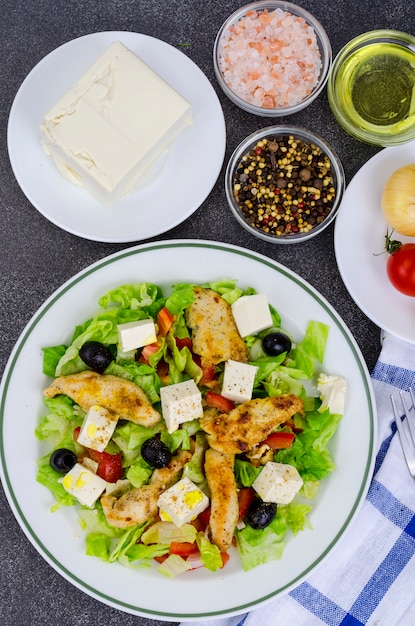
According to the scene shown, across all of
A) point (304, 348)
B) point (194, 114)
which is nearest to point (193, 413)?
point (304, 348)

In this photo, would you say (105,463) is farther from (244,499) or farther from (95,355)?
(244,499)

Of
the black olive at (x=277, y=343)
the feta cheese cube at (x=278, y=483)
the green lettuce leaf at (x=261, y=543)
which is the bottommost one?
the green lettuce leaf at (x=261, y=543)

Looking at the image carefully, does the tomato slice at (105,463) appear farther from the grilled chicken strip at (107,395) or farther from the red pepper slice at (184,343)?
the red pepper slice at (184,343)

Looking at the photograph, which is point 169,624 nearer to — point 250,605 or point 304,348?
point 250,605

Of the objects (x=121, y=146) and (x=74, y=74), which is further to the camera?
(x=74, y=74)

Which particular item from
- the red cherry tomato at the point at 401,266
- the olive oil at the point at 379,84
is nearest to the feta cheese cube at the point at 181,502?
the red cherry tomato at the point at 401,266

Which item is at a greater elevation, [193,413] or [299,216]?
[299,216]

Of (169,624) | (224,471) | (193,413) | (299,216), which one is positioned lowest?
(169,624)

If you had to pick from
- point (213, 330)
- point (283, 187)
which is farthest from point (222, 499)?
point (283, 187)
